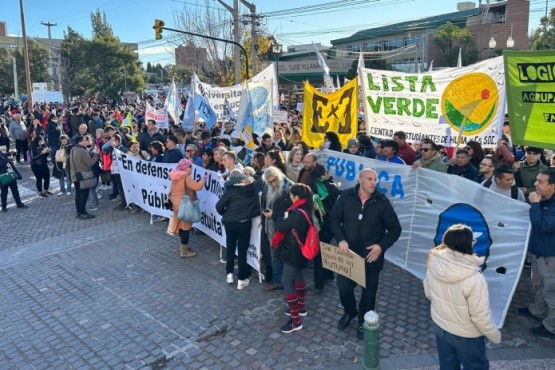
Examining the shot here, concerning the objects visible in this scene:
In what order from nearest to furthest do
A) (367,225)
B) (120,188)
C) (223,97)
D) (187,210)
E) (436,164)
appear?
(367,225)
(436,164)
(187,210)
(120,188)
(223,97)

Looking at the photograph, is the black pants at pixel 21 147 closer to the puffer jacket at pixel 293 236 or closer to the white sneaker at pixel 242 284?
the white sneaker at pixel 242 284

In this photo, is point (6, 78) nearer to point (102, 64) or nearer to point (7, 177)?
point (102, 64)

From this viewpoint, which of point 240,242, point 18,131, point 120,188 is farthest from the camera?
point 18,131

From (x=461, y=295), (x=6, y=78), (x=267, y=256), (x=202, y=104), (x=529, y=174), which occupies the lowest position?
(x=267, y=256)

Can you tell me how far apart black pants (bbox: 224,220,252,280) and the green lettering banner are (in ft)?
11.4

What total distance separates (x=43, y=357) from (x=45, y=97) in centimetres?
3971

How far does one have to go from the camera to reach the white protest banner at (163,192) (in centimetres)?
658

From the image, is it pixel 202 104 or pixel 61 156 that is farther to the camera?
pixel 202 104

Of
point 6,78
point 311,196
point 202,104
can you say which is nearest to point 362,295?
point 311,196

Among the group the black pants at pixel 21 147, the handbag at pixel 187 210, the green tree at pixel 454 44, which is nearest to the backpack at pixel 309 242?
the handbag at pixel 187 210

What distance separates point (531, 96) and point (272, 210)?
3.24 meters

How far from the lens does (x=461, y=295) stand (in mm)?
3334

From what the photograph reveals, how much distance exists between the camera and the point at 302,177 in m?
6.48

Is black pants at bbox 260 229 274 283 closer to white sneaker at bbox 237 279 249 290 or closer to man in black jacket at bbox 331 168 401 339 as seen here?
white sneaker at bbox 237 279 249 290
